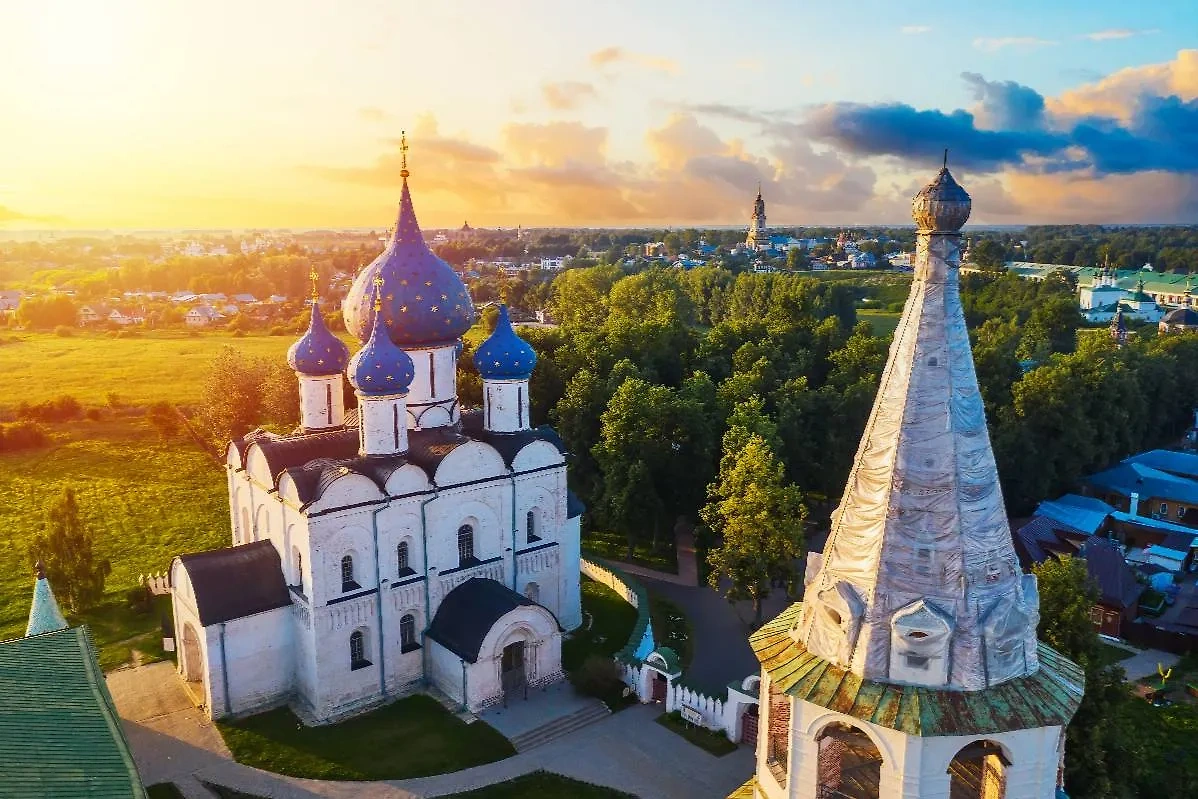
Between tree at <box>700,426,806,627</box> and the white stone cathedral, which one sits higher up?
the white stone cathedral

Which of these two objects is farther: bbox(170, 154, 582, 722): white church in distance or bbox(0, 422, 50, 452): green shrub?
bbox(0, 422, 50, 452): green shrub

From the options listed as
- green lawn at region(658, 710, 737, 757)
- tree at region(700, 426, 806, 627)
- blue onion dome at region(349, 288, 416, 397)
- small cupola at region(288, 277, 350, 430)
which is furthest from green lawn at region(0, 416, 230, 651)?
tree at region(700, 426, 806, 627)

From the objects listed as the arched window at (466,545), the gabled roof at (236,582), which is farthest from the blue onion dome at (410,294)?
the gabled roof at (236,582)

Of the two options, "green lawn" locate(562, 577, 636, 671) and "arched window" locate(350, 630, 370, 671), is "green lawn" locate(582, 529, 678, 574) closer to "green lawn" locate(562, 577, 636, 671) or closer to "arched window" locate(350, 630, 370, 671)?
"green lawn" locate(562, 577, 636, 671)

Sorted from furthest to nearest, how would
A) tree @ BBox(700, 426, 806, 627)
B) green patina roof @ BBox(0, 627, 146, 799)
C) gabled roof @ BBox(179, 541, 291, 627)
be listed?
tree @ BBox(700, 426, 806, 627) < gabled roof @ BBox(179, 541, 291, 627) < green patina roof @ BBox(0, 627, 146, 799)

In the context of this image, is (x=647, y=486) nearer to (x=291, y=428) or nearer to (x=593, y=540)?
(x=593, y=540)
